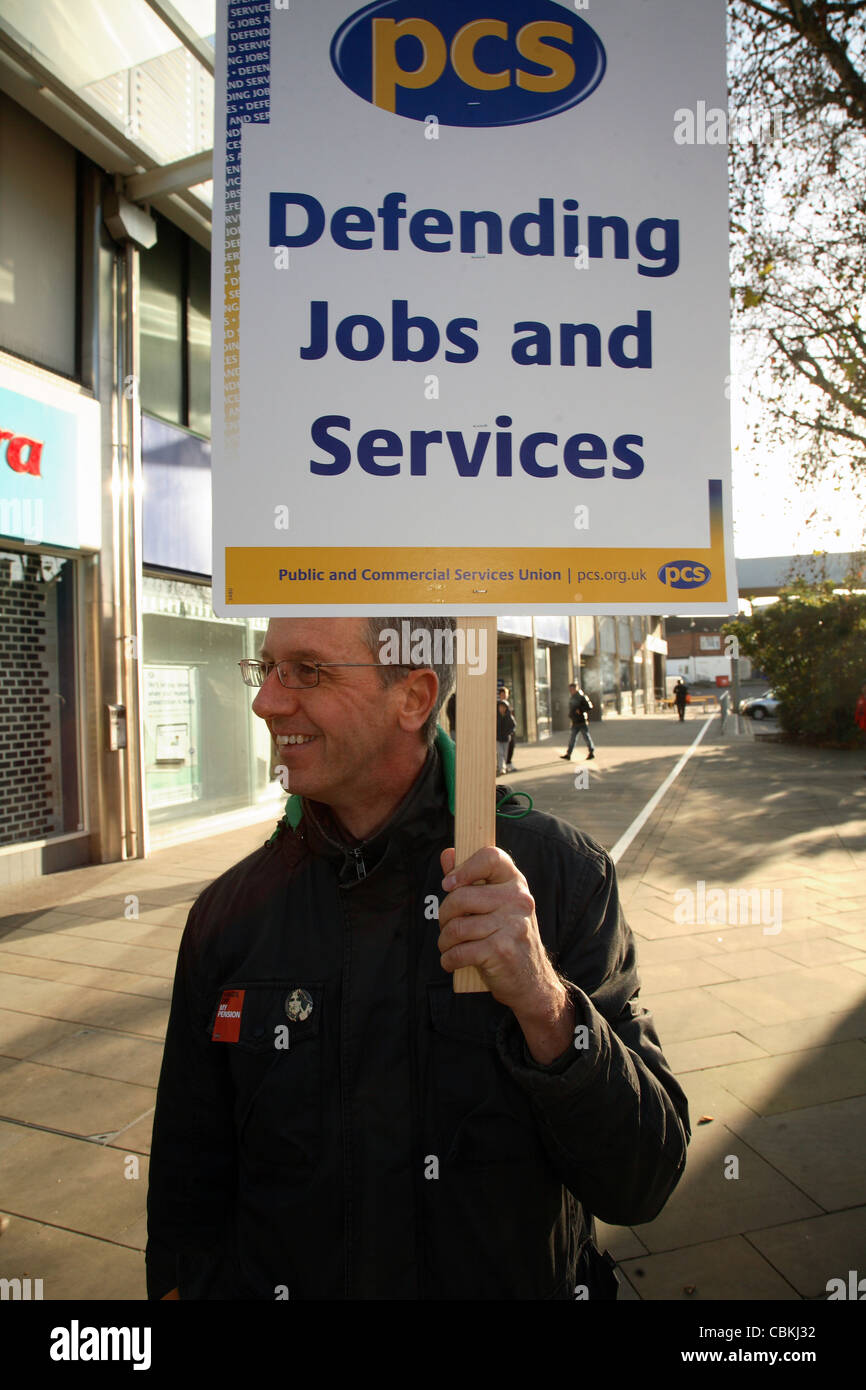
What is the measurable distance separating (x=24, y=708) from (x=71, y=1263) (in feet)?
21.5

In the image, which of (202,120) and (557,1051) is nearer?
(557,1051)

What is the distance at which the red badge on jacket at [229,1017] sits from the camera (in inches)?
61.0

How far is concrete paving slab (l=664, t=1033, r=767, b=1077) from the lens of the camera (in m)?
4.14

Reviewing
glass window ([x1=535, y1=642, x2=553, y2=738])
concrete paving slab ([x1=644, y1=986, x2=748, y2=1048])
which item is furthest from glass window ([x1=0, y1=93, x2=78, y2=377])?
glass window ([x1=535, y1=642, x2=553, y2=738])

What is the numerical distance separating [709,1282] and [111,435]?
9.04m

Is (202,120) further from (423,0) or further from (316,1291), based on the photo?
(316,1291)

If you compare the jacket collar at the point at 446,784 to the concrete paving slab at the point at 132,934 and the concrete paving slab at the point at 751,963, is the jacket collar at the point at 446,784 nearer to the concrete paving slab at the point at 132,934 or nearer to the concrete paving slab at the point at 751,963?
the concrete paving slab at the point at 751,963

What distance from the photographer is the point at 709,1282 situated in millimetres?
2662

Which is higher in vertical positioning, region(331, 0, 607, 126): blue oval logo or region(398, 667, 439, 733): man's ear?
region(331, 0, 607, 126): blue oval logo

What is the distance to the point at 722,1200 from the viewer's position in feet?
10.2

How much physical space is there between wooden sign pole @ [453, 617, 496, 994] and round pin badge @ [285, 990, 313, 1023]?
400 mm

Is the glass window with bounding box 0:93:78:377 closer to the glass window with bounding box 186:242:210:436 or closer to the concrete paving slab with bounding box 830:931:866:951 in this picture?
the glass window with bounding box 186:242:210:436

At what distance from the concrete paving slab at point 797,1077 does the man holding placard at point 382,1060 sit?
2.53 m

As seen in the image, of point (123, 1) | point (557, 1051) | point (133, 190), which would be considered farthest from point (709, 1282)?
point (123, 1)
